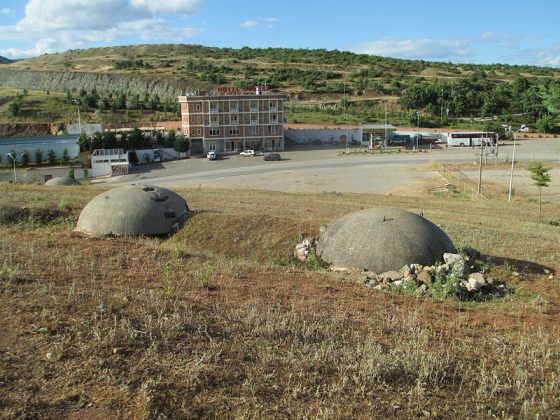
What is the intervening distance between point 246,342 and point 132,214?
11513 mm

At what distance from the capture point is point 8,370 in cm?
695

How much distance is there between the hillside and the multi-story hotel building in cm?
2650

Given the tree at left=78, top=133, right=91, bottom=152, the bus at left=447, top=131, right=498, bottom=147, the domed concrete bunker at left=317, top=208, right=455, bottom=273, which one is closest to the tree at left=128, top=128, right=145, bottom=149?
the tree at left=78, top=133, right=91, bottom=152

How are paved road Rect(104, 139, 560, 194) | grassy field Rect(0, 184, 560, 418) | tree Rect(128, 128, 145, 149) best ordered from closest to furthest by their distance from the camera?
1. grassy field Rect(0, 184, 560, 418)
2. paved road Rect(104, 139, 560, 194)
3. tree Rect(128, 128, 145, 149)

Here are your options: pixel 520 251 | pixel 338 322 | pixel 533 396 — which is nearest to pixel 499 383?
→ pixel 533 396

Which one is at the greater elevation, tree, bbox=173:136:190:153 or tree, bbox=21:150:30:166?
tree, bbox=173:136:190:153

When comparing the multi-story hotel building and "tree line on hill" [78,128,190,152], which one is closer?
"tree line on hill" [78,128,190,152]

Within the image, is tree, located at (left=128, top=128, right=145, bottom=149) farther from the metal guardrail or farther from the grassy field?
the grassy field

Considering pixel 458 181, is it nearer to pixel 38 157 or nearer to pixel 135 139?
pixel 135 139

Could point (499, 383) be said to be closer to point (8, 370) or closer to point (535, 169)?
point (8, 370)

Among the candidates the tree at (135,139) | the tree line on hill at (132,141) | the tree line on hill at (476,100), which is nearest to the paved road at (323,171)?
the tree line on hill at (132,141)

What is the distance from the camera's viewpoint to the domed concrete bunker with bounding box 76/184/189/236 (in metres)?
18.2

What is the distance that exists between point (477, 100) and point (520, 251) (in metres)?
112

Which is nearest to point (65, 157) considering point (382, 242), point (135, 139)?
point (135, 139)
